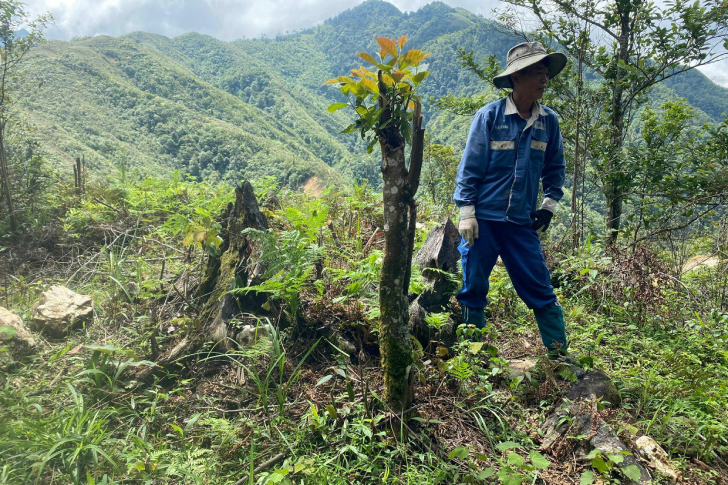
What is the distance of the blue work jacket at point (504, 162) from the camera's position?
2.55 metres

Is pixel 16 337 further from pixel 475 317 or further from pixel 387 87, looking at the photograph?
pixel 475 317

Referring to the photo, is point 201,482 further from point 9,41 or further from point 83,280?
point 9,41

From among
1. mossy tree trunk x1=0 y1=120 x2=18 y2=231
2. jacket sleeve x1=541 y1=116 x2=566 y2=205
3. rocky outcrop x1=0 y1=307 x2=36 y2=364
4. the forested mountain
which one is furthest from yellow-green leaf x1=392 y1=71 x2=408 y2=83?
mossy tree trunk x1=0 y1=120 x2=18 y2=231

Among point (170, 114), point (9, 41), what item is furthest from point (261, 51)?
point (9, 41)

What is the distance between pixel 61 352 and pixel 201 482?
5.63 ft

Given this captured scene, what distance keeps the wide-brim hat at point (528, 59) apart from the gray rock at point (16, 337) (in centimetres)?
404

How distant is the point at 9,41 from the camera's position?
5879mm

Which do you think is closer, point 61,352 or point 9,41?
point 61,352

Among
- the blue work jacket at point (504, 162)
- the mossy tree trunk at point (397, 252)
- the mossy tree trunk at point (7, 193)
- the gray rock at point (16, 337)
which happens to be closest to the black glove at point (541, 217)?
the blue work jacket at point (504, 162)

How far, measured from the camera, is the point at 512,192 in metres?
2.54

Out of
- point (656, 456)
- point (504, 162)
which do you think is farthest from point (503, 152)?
point (656, 456)

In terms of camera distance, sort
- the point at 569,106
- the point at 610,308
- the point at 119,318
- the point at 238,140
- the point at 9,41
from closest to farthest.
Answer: the point at 119,318
the point at 610,308
the point at 569,106
the point at 9,41
the point at 238,140

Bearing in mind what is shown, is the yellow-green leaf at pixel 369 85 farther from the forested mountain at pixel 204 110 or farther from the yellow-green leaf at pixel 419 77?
the forested mountain at pixel 204 110

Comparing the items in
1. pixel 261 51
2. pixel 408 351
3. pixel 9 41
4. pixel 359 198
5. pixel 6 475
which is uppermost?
pixel 261 51
